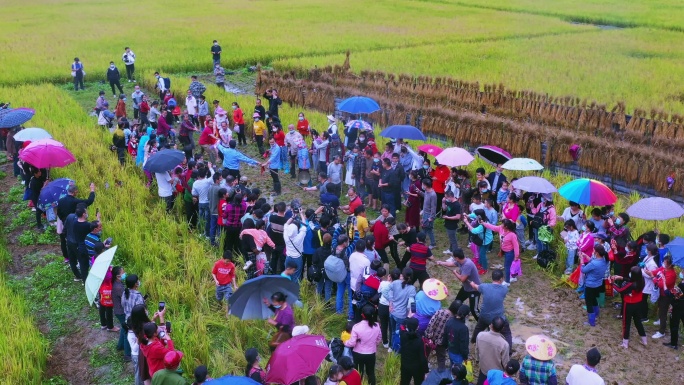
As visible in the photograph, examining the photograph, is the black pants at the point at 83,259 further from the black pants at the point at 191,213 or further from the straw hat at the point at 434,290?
the straw hat at the point at 434,290

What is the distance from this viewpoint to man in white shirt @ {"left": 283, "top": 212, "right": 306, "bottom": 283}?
8.26 metres

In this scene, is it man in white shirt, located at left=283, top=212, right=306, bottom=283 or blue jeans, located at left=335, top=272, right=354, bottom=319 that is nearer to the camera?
blue jeans, located at left=335, top=272, right=354, bottom=319

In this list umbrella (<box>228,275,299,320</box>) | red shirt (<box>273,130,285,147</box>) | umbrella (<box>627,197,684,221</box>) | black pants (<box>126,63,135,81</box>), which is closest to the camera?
umbrella (<box>228,275,299,320</box>)

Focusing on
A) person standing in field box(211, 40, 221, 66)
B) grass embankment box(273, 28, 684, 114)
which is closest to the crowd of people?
grass embankment box(273, 28, 684, 114)

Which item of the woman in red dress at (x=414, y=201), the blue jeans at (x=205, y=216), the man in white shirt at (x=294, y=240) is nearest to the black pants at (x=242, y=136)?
the blue jeans at (x=205, y=216)

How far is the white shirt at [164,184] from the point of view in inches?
437

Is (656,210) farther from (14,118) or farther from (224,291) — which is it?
(14,118)

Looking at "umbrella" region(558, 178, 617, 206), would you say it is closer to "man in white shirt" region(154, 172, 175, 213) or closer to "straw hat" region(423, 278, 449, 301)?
"straw hat" region(423, 278, 449, 301)

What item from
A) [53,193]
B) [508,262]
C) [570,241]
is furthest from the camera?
[53,193]

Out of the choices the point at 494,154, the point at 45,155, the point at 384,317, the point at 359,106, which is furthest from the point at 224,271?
the point at 359,106

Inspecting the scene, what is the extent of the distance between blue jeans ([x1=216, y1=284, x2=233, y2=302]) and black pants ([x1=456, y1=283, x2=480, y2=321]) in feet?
9.53

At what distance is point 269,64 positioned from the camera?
94.0 ft

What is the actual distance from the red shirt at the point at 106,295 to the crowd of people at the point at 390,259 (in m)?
0.03

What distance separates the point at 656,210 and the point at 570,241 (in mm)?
1212
